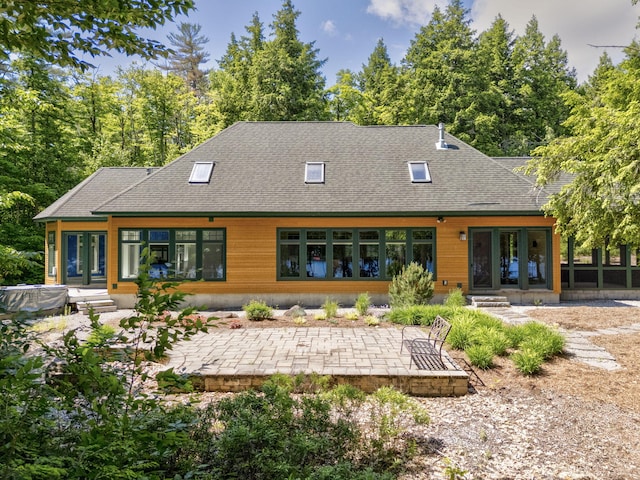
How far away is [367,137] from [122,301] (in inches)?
459

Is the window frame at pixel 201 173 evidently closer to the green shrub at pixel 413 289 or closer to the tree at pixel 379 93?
the green shrub at pixel 413 289

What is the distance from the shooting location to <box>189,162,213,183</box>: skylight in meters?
13.8

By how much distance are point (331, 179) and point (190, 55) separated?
32636 millimetres

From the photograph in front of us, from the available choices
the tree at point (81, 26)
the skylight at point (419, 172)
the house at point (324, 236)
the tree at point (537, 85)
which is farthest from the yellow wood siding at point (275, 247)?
the tree at point (537, 85)

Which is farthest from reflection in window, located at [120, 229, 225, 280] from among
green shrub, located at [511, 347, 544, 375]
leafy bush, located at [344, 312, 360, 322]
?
green shrub, located at [511, 347, 544, 375]

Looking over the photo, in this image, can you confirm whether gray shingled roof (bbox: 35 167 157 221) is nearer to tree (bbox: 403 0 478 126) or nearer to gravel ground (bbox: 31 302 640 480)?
gravel ground (bbox: 31 302 640 480)

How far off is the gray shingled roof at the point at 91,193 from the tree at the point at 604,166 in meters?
15.3

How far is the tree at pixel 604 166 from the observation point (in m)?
6.74

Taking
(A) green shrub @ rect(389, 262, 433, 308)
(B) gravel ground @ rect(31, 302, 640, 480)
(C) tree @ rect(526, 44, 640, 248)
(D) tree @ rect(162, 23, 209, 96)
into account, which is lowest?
(B) gravel ground @ rect(31, 302, 640, 480)

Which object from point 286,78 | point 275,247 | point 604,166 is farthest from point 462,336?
point 286,78

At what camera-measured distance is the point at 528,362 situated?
6.29 meters

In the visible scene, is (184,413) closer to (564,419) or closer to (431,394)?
(431,394)

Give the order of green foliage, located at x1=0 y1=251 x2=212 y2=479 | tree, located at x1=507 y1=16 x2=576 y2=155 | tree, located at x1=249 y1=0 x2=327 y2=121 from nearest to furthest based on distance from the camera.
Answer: green foliage, located at x1=0 y1=251 x2=212 y2=479
tree, located at x1=249 y1=0 x2=327 y2=121
tree, located at x1=507 y1=16 x2=576 y2=155

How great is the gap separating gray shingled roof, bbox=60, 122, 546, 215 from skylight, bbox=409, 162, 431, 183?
0.21 meters
